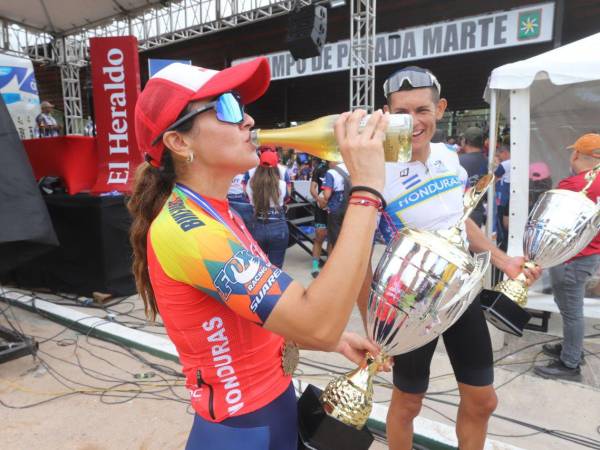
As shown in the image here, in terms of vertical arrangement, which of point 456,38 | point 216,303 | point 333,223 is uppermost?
point 456,38

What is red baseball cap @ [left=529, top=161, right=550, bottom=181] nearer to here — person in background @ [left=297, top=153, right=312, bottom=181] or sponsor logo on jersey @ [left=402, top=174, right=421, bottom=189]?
sponsor logo on jersey @ [left=402, top=174, right=421, bottom=189]

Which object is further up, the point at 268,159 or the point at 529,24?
the point at 529,24

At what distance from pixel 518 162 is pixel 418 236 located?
3.63m

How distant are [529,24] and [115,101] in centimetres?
777

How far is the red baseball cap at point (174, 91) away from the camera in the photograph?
1.10 m

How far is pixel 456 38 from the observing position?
899 centimetres

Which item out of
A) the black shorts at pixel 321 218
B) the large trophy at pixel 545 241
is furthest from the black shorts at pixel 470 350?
the black shorts at pixel 321 218

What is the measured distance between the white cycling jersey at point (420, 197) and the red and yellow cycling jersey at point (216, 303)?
2.79ft

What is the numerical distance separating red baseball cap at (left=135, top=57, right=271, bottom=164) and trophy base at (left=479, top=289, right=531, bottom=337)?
44.0 inches

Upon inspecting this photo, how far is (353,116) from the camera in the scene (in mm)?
1054

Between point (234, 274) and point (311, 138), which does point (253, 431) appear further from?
point (311, 138)

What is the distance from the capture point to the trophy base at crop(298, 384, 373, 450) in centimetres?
99

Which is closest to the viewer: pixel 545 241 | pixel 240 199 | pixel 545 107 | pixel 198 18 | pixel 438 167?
pixel 545 241

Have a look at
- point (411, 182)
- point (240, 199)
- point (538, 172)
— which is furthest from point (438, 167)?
point (240, 199)
